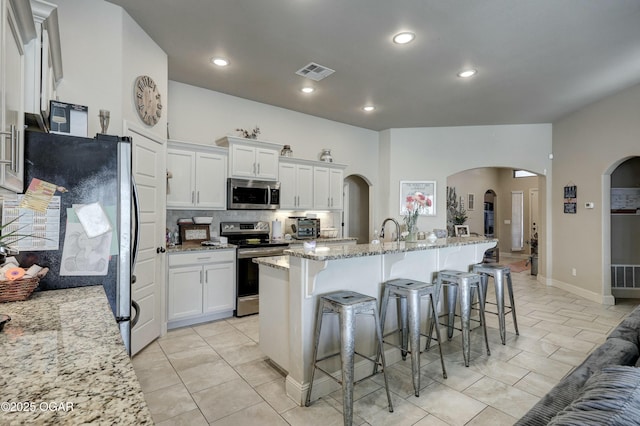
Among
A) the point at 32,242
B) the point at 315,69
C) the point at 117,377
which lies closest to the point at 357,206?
the point at 315,69

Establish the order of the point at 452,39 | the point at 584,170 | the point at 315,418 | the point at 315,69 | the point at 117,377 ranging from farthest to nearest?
the point at 584,170 → the point at 315,69 → the point at 452,39 → the point at 315,418 → the point at 117,377

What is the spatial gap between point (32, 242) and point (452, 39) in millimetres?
3669

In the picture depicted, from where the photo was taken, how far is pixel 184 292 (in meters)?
3.72

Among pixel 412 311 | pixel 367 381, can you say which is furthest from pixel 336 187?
pixel 367 381

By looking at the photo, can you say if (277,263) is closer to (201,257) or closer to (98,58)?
(201,257)

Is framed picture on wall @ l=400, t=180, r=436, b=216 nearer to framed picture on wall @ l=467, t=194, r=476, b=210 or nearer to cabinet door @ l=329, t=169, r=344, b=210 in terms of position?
cabinet door @ l=329, t=169, r=344, b=210

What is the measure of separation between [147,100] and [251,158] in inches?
61.2

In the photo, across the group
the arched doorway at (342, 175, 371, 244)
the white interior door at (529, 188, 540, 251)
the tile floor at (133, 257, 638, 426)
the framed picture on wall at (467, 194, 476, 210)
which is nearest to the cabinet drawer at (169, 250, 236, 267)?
the tile floor at (133, 257, 638, 426)

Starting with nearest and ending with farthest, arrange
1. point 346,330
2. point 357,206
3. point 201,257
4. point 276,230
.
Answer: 1. point 346,330
2. point 201,257
3. point 276,230
4. point 357,206

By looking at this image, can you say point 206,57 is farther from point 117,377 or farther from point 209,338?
point 117,377

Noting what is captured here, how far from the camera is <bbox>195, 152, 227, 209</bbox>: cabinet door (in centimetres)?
412

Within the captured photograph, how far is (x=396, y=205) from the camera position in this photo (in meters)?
6.47

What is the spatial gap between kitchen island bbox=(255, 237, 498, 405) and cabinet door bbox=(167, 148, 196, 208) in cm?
172

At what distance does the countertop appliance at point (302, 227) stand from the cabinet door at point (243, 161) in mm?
1135
